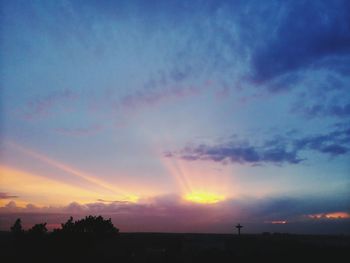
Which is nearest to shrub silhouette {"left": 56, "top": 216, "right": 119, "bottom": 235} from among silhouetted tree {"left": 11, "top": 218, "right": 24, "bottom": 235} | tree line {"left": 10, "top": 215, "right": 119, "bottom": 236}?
tree line {"left": 10, "top": 215, "right": 119, "bottom": 236}

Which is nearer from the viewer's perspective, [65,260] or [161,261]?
[65,260]

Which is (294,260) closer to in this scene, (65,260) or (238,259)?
(238,259)

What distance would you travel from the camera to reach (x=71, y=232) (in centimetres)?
3186

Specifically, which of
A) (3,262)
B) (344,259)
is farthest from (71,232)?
(344,259)

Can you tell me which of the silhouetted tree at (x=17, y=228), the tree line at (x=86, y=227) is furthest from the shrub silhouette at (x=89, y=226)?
the silhouetted tree at (x=17, y=228)

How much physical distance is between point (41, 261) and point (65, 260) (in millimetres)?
2240

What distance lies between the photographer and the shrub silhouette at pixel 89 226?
105 ft

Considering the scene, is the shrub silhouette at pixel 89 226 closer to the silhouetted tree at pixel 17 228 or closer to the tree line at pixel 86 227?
the tree line at pixel 86 227

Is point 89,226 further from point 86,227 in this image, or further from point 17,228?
point 17,228

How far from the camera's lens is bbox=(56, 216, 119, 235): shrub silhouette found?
1265 inches

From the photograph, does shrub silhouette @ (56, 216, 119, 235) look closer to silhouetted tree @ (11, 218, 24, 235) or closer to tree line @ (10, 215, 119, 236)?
tree line @ (10, 215, 119, 236)

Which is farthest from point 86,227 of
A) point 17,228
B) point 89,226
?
point 17,228

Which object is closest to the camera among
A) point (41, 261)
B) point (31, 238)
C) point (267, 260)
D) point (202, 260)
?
point (41, 261)

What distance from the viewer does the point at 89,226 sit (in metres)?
32.8
